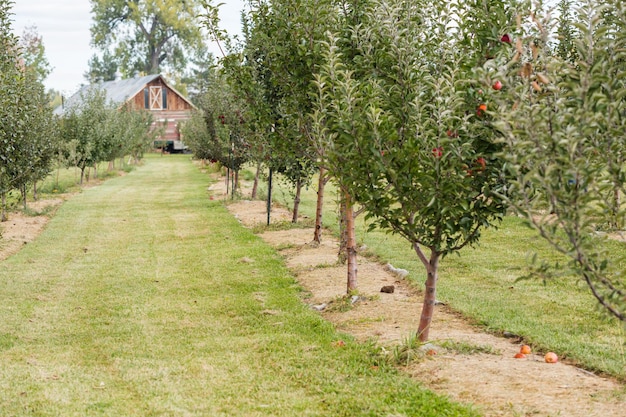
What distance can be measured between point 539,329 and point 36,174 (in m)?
15.1

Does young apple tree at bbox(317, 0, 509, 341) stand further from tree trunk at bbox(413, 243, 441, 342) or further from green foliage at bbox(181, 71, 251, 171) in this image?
green foliage at bbox(181, 71, 251, 171)

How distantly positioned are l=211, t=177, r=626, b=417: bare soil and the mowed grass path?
0.28 m

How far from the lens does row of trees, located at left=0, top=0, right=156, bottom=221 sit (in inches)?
433

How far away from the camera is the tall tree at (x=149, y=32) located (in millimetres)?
83312

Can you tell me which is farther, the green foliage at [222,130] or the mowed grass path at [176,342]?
the green foliage at [222,130]

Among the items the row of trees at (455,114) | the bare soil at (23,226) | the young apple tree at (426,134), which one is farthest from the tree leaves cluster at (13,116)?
Answer: the young apple tree at (426,134)

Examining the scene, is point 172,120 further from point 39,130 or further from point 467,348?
point 467,348

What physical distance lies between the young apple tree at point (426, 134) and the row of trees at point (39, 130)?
568 cm

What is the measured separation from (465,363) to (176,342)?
327 cm

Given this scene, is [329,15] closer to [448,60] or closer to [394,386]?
[448,60]

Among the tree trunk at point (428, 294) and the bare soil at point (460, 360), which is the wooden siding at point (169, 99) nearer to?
the bare soil at point (460, 360)

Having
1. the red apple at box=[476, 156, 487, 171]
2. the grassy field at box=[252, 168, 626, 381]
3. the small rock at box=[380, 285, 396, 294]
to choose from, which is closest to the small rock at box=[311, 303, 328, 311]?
the small rock at box=[380, 285, 396, 294]

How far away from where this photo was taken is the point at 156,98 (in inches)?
2724

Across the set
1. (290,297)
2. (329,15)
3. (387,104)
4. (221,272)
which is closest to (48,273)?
(221,272)
